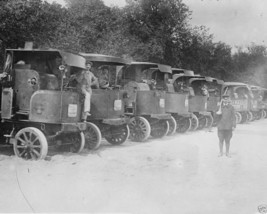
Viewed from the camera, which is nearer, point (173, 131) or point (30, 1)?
point (173, 131)

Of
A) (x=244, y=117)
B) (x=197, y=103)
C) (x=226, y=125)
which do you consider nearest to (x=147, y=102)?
(x=226, y=125)

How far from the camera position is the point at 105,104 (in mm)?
11570

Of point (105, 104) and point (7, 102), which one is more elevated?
point (105, 104)

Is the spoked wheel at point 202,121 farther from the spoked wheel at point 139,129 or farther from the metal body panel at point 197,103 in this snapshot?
the spoked wheel at point 139,129

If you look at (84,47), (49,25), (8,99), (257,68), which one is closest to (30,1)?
(49,25)

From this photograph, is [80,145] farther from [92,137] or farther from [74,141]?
[92,137]

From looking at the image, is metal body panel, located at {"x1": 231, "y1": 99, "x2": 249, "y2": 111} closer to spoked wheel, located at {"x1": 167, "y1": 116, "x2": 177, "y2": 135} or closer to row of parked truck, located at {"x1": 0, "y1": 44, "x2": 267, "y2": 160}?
row of parked truck, located at {"x1": 0, "y1": 44, "x2": 267, "y2": 160}

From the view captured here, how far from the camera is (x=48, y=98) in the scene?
29.6ft

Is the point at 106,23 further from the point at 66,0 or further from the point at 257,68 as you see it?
the point at 257,68

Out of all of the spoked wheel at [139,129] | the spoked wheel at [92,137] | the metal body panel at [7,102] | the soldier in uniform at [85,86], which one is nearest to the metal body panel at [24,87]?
the metal body panel at [7,102]

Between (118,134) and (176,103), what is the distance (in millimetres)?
4452

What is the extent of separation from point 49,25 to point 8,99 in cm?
1050

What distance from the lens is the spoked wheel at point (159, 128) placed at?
1486 cm

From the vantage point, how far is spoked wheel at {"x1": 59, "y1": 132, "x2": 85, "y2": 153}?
10.2 meters
